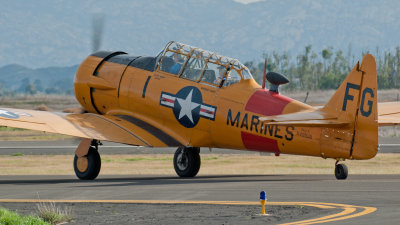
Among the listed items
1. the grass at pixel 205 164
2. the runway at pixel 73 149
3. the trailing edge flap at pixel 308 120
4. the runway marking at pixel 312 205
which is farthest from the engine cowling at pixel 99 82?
the runway at pixel 73 149

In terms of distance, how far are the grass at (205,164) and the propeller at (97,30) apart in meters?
4.25

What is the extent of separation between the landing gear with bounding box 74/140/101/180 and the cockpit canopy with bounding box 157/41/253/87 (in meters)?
2.79

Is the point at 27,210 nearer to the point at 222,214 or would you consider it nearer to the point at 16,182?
the point at 222,214

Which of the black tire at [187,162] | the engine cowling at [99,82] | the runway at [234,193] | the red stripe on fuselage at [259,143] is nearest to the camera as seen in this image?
the runway at [234,193]

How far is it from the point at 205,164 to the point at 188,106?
1150 centimetres

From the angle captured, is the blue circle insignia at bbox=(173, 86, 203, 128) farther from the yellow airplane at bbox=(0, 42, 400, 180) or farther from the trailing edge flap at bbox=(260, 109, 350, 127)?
the trailing edge flap at bbox=(260, 109, 350, 127)

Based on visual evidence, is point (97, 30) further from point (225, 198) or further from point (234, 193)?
point (225, 198)

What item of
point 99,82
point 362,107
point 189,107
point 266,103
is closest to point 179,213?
point 362,107

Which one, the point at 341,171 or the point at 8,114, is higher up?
Answer: the point at 8,114

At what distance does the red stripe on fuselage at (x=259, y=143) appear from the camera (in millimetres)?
17594

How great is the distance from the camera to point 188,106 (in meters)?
19.7

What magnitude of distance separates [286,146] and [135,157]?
18.4m

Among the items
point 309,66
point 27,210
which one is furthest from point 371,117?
point 309,66

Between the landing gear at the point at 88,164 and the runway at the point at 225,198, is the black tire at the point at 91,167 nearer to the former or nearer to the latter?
the landing gear at the point at 88,164
